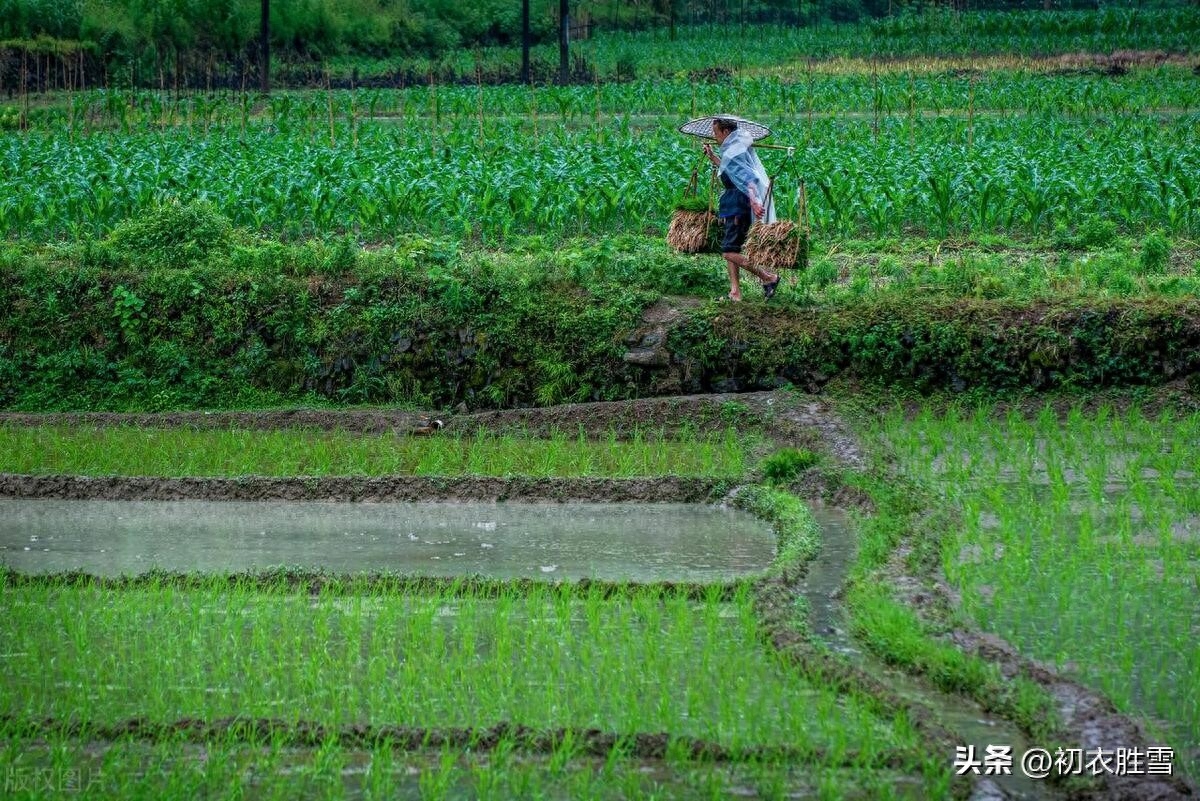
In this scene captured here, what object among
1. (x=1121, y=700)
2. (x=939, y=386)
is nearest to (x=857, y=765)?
(x=1121, y=700)

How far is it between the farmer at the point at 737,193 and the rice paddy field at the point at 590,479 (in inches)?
13.0

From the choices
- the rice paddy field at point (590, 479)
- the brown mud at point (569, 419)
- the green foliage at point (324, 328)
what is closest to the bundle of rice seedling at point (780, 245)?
the rice paddy field at point (590, 479)

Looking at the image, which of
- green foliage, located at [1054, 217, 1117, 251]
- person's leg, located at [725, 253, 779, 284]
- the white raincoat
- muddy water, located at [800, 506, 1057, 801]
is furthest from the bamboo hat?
muddy water, located at [800, 506, 1057, 801]

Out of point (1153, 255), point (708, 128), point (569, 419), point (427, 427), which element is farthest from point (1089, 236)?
point (427, 427)

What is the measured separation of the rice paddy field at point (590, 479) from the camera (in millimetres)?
5598

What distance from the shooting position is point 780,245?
10.7 m

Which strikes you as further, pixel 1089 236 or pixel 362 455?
pixel 1089 236

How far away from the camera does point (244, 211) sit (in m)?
15.2

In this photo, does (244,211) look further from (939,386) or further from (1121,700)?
(1121,700)

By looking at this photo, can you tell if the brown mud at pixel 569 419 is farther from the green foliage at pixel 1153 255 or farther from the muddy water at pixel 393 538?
the green foliage at pixel 1153 255

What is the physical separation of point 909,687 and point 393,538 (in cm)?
355

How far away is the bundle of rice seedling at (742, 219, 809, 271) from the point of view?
1069 centimetres

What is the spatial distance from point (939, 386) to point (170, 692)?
6.61 meters

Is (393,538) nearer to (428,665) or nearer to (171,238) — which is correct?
(428,665)
